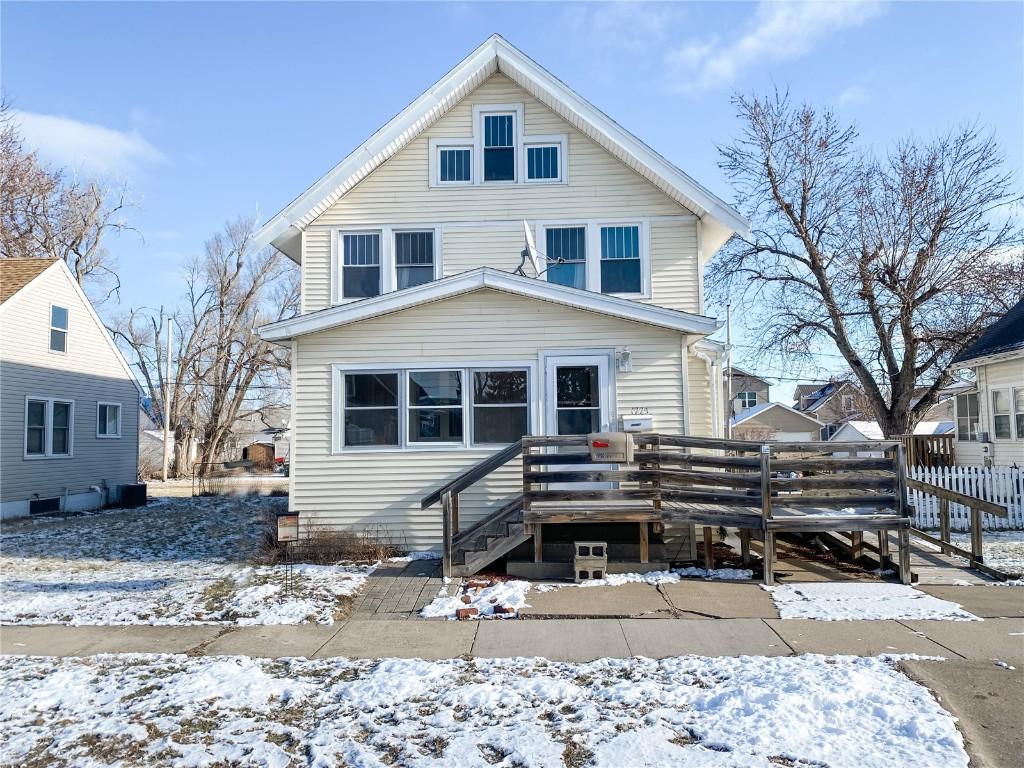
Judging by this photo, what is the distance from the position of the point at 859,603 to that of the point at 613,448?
3127 millimetres

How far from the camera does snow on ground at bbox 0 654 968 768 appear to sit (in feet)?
14.3

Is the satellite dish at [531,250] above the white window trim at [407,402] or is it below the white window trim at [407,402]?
above

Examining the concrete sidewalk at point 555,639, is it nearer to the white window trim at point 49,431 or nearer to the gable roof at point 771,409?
the white window trim at point 49,431

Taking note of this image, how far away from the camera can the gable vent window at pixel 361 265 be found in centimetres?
1288

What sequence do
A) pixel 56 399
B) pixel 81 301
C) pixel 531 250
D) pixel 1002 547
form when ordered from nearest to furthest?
pixel 1002 547, pixel 531 250, pixel 56 399, pixel 81 301

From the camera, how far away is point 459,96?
13039mm

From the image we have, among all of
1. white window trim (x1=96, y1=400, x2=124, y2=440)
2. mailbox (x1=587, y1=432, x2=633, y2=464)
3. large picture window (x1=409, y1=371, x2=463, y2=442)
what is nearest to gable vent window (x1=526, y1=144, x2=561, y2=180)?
large picture window (x1=409, y1=371, x2=463, y2=442)

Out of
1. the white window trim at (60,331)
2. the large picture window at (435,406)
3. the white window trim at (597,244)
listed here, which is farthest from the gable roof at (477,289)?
the white window trim at (60,331)

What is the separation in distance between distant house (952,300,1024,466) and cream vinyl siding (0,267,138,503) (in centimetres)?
2243

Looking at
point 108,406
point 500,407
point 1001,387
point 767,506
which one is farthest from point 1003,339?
point 108,406

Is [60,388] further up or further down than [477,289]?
further down

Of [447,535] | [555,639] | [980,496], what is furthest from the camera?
[980,496]

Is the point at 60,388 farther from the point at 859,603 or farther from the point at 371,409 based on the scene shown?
the point at 859,603

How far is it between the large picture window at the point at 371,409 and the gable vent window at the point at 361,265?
A: 2.33 metres
